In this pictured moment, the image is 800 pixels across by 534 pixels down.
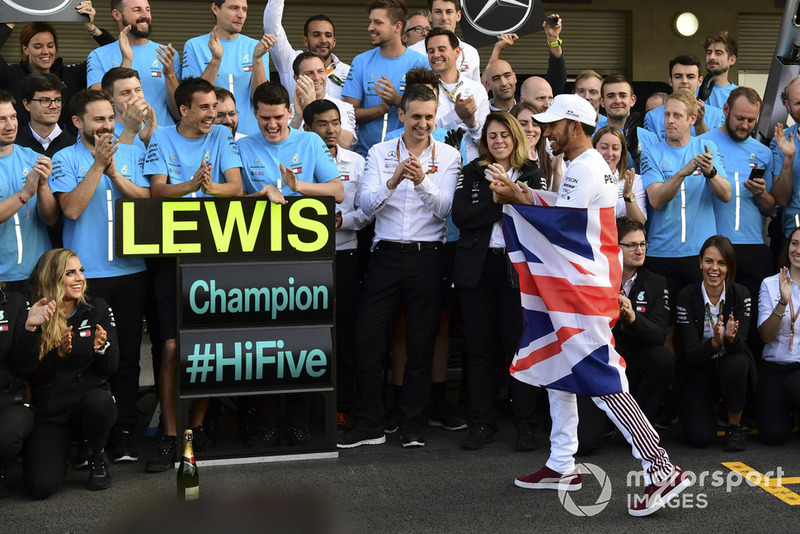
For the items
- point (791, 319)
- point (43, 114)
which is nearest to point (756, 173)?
point (791, 319)

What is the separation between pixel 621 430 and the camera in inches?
201

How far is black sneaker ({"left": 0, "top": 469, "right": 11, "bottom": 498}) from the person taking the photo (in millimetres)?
5453

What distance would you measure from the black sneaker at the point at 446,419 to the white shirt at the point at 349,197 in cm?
137

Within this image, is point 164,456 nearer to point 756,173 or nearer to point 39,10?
point 39,10

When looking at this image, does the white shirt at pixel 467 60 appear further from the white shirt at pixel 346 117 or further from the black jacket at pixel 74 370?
the black jacket at pixel 74 370

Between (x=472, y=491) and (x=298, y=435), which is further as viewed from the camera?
(x=298, y=435)

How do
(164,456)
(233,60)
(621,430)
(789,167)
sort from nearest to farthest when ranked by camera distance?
(621,430) < (164,456) < (789,167) < (233,60)

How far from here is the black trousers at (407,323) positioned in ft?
21.5

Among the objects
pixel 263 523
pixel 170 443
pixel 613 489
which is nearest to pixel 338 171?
pixel 170 443

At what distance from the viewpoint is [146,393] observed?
290 inches

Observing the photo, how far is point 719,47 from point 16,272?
20.2 feet

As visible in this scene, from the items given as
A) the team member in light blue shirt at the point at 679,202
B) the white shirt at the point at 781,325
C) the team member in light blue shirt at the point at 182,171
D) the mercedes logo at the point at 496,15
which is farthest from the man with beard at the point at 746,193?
the team member in light blue shirt at the point at 182,171

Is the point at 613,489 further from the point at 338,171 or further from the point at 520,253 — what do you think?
the point at 338,171

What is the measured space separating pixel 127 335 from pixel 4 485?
4.05 ft
